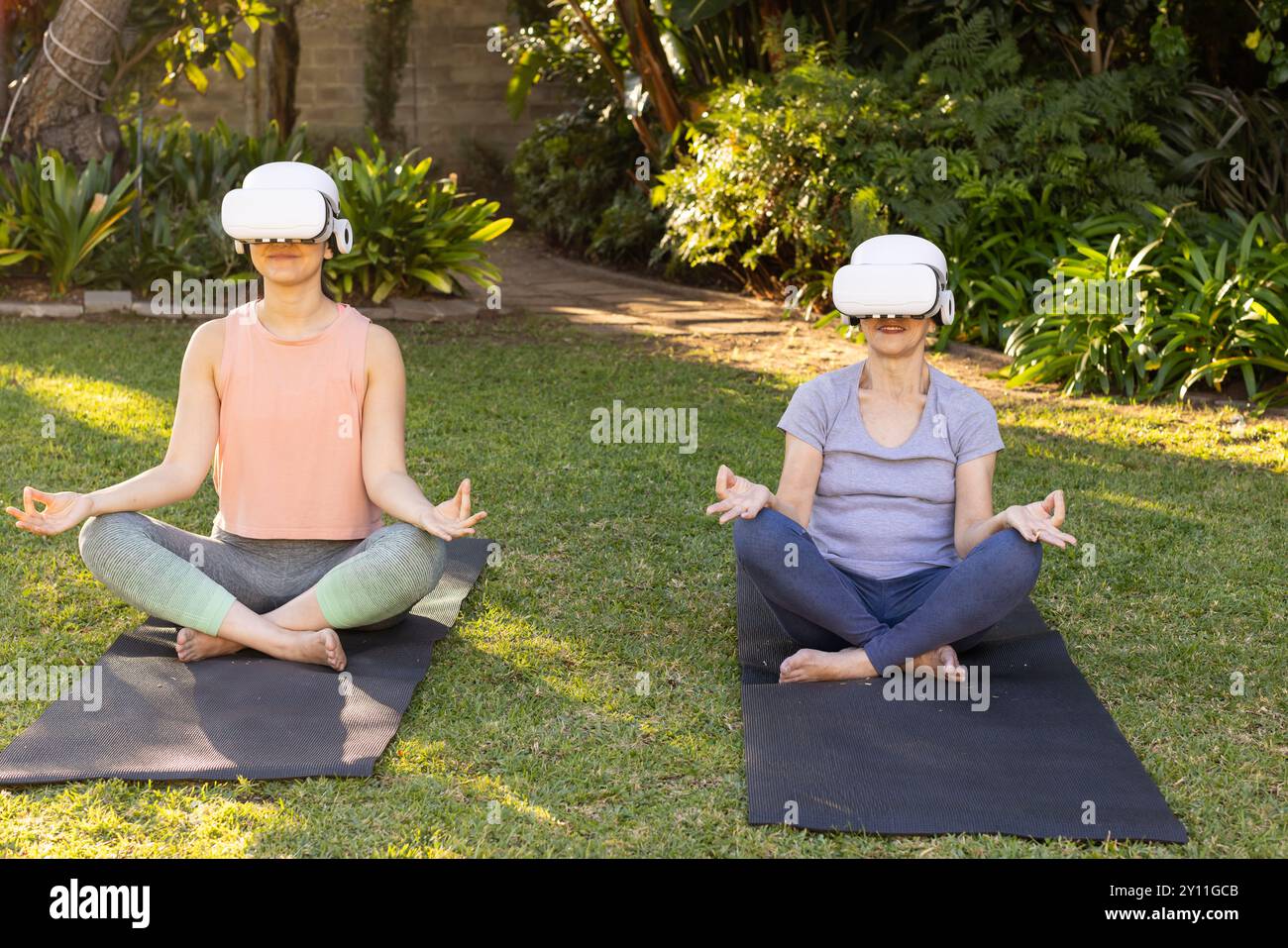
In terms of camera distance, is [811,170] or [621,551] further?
[811,170]

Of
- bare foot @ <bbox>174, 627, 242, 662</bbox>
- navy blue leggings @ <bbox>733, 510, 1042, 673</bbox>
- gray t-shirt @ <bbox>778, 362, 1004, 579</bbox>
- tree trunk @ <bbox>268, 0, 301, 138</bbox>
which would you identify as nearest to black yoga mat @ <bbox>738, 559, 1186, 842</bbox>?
navy blue leggings @ <bbox>733, 510, 1042, 673</bbox>

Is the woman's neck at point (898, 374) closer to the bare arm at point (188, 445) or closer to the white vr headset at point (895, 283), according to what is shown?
the white vr headset at point (895, 283)

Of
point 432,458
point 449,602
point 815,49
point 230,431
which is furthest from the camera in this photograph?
point 815,49

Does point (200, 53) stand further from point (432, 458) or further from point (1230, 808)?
point (1230, 808)

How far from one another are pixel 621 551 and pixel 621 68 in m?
6.76

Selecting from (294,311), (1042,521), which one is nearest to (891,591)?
(1042,521)

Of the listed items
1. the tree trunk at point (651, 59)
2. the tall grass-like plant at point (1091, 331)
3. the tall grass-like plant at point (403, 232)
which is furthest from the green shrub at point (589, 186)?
the tall grass-like plant at point (1091, 331)

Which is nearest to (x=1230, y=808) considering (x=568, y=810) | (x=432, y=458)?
(x=568, y=810)

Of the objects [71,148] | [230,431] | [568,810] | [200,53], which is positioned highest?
[200,53]

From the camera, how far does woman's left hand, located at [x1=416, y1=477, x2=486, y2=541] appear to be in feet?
10.7

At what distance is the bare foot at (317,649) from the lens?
344 cm

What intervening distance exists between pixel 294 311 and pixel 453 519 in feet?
2.60

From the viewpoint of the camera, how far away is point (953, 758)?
305 cm

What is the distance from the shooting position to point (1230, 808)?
2861 millimetres
